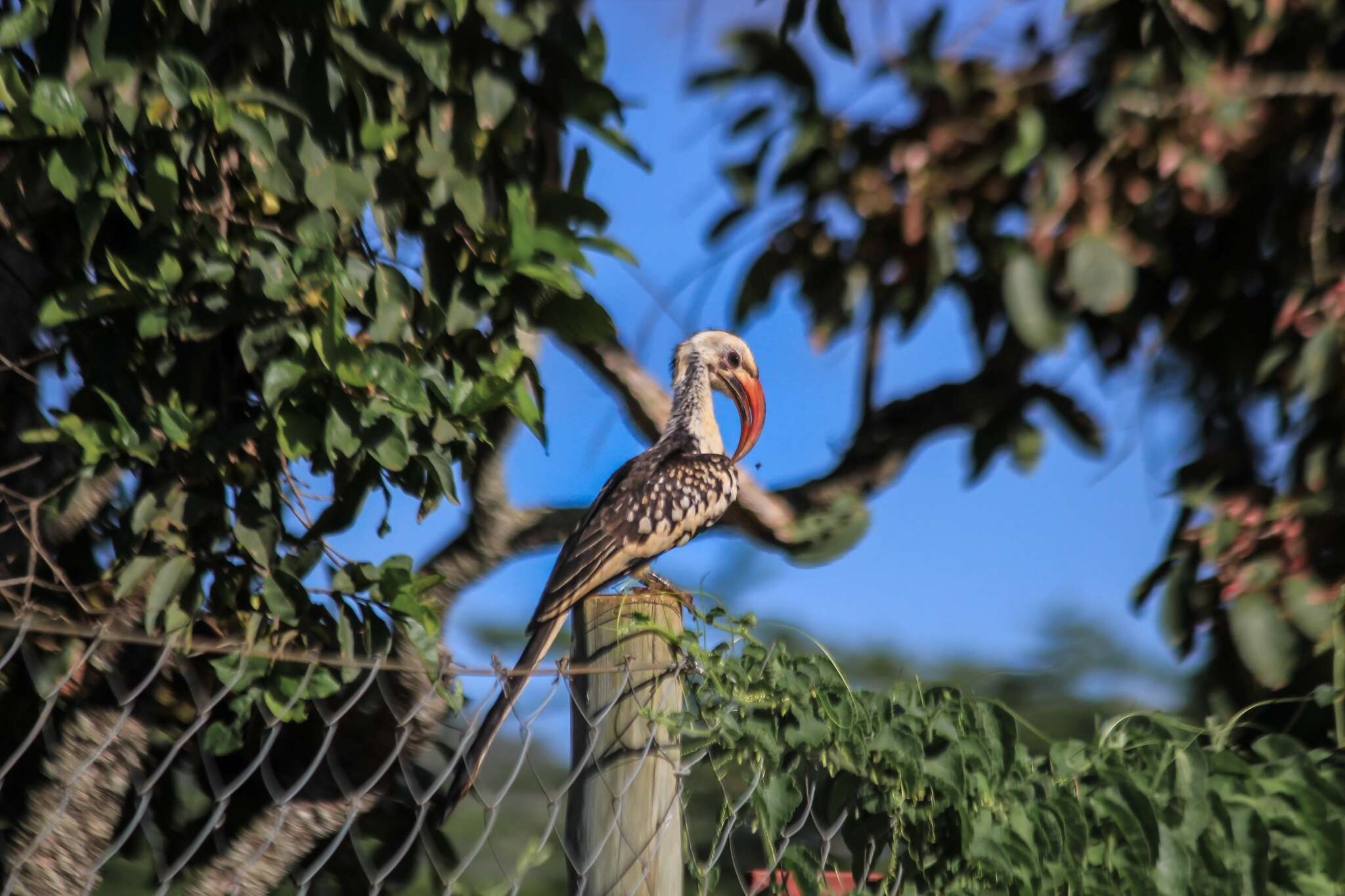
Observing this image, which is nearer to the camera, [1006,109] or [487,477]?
[1006,109]

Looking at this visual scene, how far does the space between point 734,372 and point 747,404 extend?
0.41ft

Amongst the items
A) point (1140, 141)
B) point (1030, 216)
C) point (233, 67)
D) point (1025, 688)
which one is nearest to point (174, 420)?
point (233, 67)

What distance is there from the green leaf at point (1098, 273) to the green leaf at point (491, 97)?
1.42 m

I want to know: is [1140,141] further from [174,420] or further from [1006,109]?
[174,420]

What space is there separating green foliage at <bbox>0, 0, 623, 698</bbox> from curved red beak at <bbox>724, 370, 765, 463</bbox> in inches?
41.6

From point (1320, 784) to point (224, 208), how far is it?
2.38m

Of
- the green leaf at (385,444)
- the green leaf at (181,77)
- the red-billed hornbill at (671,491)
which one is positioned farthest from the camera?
the red-billed hornbill at (671,491)

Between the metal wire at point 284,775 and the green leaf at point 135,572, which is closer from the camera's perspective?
the metal wire at point 284,775

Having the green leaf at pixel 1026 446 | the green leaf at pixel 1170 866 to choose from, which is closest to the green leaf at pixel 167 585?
the green leaf at pixel 1170 866

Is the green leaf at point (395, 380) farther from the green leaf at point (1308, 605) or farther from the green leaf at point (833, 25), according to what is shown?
the green leaf at point (1308, 605)

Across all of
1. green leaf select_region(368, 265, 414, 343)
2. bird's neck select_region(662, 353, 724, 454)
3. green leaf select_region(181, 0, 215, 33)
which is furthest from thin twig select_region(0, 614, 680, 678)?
bird's neck select_region(662, 353, 724, 454)

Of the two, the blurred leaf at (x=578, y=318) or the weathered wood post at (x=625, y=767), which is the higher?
the blurred leaf at (x=578, y=318)

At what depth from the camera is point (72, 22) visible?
2463mm

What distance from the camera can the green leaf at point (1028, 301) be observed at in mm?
3268
